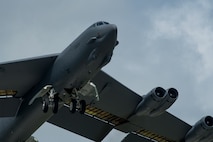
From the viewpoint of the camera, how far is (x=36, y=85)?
33438 mm

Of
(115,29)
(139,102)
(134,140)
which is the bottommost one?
(134,140)

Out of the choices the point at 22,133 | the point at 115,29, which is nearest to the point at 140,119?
the point at 22,133

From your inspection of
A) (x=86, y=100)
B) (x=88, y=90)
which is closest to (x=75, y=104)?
(x=88, y=90)

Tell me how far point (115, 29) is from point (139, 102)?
804 centimetres

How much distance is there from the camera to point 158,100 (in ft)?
114

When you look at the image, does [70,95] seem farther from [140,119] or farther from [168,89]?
[140,119]

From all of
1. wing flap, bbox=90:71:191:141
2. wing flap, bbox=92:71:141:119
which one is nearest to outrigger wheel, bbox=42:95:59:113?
wing flap, bbox=90:71:191:141

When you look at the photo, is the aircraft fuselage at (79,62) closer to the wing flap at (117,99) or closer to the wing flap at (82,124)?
the wing flap at (82,124)

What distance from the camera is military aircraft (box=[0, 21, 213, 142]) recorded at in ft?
99.4

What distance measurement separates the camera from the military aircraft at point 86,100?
30297mm

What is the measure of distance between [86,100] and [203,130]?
21.6 ft

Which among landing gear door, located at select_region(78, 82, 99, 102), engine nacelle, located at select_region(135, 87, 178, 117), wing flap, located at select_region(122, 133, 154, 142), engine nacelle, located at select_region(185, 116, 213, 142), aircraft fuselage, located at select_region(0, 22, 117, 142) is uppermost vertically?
aircraft fuselage, located at select_region(0, 22, 117, 142)

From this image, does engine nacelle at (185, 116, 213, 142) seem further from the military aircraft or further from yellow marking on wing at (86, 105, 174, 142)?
yellow marking on wing at (86, 105, 174, 142)

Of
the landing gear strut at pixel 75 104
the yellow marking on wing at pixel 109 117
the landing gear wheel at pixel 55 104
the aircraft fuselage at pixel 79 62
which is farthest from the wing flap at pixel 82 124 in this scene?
the landing gear wheel at pixel 55 104
